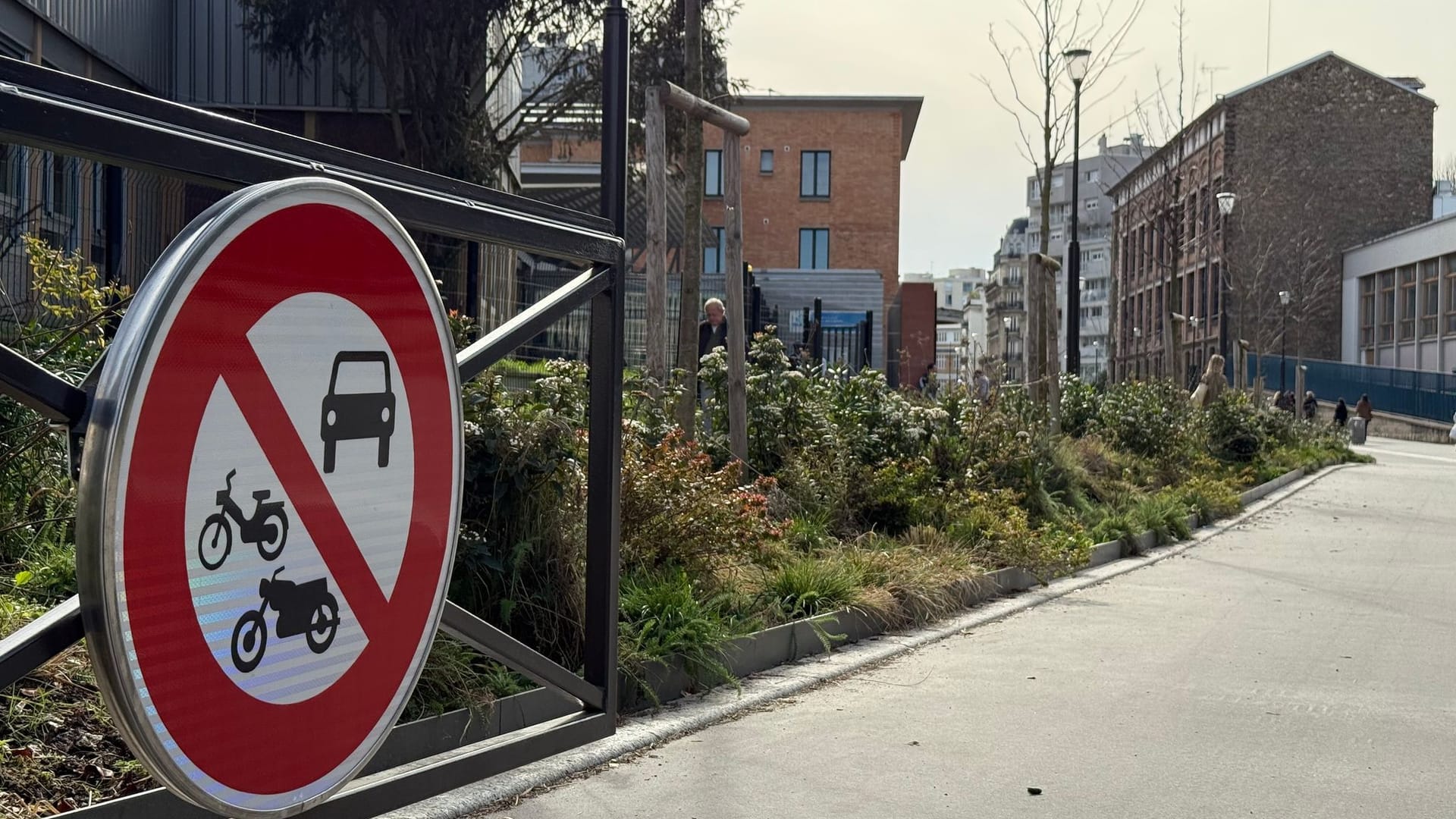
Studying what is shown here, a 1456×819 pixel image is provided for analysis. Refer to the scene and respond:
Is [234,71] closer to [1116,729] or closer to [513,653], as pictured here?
[1116,729]

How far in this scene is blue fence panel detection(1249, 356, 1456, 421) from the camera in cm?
5069

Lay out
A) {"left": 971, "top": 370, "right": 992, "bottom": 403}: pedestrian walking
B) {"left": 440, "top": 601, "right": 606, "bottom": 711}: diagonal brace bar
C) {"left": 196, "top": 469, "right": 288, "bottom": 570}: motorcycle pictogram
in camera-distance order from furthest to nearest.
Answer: {"left": 971, "top": 370, "right": 992, "bottom": 403}: pedestrian walking, {"left": 440, "top": 601, "right": 606, "bottom": 711}: diagonal brace bar, {"left": 196, "top": 469, "right": 288, "bottom": 570}: motorcycle pictogram

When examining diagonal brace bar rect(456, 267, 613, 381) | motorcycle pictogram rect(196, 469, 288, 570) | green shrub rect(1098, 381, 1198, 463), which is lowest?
green shrub rect(1098, 381, 1198, 463)

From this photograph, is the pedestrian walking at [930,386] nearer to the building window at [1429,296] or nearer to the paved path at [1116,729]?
the paved path at [1116,729]

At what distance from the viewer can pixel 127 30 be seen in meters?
17.3

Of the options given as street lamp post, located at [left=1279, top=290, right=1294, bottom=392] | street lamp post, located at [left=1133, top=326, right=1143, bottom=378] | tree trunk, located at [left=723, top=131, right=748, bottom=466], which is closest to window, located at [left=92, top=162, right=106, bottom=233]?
tree trunk, located at [left=723, top=131, right=748, bottom=466]

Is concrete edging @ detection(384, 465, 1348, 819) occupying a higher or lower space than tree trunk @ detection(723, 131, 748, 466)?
lower

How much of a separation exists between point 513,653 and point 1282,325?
58.6 meters

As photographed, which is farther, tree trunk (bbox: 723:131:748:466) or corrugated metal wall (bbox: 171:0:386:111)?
corrugated metal wall (bbox: 171:0:386:111)

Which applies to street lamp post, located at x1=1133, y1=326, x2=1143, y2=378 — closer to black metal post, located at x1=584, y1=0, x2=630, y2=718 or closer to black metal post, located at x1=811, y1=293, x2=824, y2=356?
black metal post, located at x1=811, y1=293, x2=824, y2=356

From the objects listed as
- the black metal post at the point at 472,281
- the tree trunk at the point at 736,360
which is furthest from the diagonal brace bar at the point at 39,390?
the tree trunk at the point at 736,360

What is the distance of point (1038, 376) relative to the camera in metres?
16.8

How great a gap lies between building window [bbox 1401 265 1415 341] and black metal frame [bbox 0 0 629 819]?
60.7 m

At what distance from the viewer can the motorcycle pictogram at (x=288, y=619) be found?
7.43 ft
